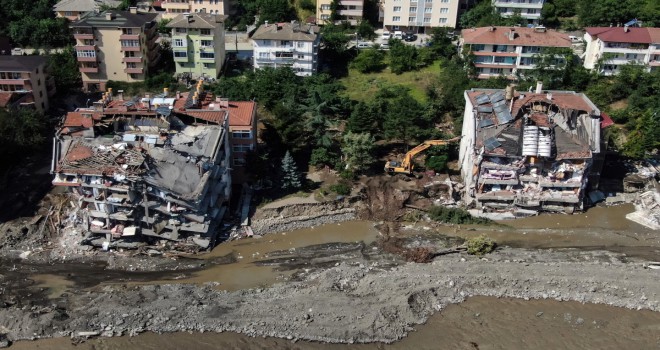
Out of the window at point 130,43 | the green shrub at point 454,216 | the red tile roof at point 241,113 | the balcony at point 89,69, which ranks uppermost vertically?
the window at point 130,43

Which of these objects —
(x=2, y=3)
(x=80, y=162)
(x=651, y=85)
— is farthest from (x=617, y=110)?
(x=2, y=3)

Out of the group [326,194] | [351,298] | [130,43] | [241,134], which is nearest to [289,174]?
[326,194]

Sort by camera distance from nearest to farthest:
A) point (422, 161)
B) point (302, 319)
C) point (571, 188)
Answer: point (302, 319), point (571, 188), point (422, 161)

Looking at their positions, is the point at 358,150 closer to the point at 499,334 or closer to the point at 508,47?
the point at 499,334

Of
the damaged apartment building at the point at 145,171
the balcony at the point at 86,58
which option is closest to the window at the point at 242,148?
the damaged apartment building at the point at 145,171

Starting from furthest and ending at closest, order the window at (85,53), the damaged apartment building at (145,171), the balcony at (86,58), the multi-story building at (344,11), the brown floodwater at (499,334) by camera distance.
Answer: the multi-story building at (344,11)
the balcony at (86,58)
the window at (85,53)
the damaged apartment building at (145,171)
the brown floodwater at (499,334)

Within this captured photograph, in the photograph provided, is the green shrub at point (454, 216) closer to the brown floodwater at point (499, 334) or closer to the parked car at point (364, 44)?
→ the brown floodwater at point (499, 334)

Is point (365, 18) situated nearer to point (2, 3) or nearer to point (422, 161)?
point (422, 161)
